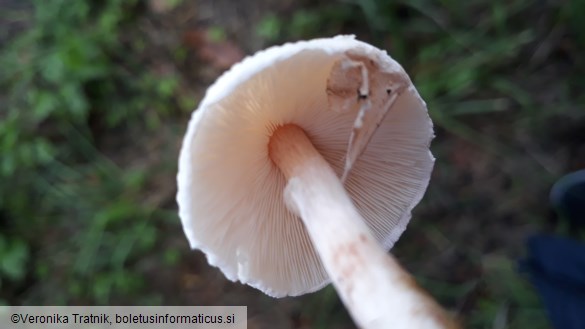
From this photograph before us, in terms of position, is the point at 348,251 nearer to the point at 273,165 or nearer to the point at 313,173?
the point at 313,173

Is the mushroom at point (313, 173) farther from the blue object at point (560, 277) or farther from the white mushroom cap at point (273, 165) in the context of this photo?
the blue object at point (560, 277)

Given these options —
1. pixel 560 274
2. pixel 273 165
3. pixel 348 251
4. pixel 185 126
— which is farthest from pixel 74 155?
pixel 560 274

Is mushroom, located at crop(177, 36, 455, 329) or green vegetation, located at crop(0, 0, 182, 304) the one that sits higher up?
mushroom, located at crop(177, 36, 455, 329)

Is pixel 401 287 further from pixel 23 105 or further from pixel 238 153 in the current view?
pixel 23 105

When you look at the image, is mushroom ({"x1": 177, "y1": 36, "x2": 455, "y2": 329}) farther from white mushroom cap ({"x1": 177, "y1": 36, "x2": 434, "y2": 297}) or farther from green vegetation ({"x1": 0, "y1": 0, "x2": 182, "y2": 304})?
green vegetation ({"x1": 0, "y1": 0, "x2": 182, "y2": 304})

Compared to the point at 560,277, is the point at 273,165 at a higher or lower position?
higher

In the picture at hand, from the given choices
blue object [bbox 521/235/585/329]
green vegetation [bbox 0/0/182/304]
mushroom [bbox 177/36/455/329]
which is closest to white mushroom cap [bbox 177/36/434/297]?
mushroom [bbox 177/36/455/329]
